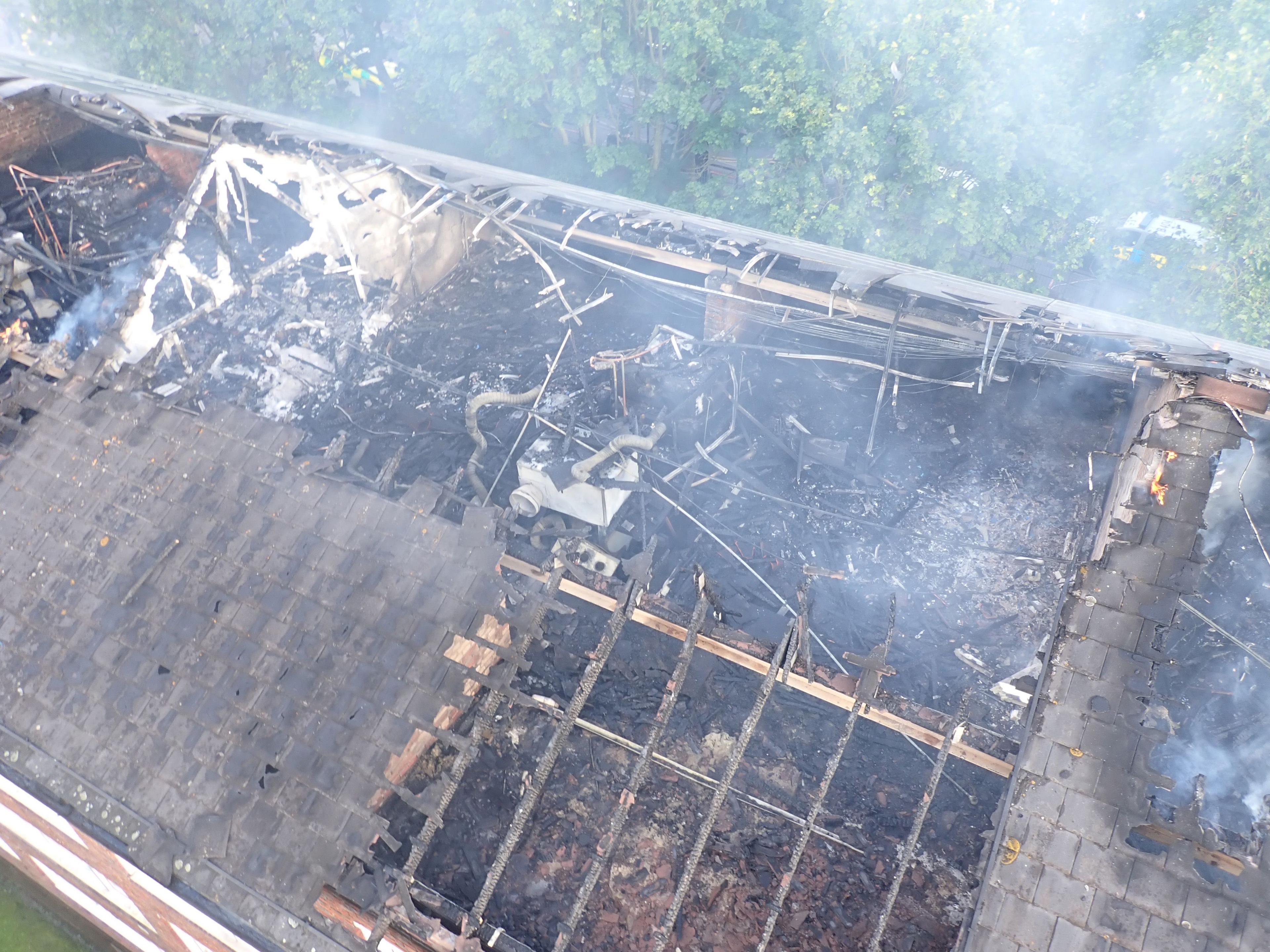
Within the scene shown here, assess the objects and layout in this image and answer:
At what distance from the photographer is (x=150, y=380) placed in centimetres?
944

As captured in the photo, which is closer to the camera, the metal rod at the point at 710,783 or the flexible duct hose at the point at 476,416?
the metal rod at the point at 710,783

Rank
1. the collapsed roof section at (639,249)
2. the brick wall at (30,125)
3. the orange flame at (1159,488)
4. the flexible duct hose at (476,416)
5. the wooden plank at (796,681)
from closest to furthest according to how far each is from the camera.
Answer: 1. the wooden plank at (796,681)
2. the orange flame at (1159,488)
3. the collapsed roof section at (639,249)
4. the flexible duct hose at (476,416)
5. the brick wall at (30,125)

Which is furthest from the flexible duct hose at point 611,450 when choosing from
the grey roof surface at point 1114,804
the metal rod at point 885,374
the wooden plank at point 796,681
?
the grey roof surface at point 1114,804

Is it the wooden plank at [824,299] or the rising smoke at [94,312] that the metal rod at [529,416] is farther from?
the rising smoke at [94,312]

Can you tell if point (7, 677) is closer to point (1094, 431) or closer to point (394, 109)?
point (1094, 431)

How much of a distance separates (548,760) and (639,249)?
8.31 meters

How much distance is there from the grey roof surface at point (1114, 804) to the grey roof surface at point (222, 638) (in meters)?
4.79

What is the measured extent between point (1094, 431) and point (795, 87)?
15532mm

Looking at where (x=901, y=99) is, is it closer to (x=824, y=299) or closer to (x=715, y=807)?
(x=824, y=299)

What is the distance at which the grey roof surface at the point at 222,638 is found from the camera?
6645 mm

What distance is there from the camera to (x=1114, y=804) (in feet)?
19.9

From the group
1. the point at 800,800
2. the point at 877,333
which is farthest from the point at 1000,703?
the point at 877,333

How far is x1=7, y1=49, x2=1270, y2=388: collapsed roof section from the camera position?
1002 centimetres

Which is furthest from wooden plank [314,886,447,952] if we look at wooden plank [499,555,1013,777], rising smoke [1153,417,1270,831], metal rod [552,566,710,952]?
rising smoke [1153,417,1270,831]
